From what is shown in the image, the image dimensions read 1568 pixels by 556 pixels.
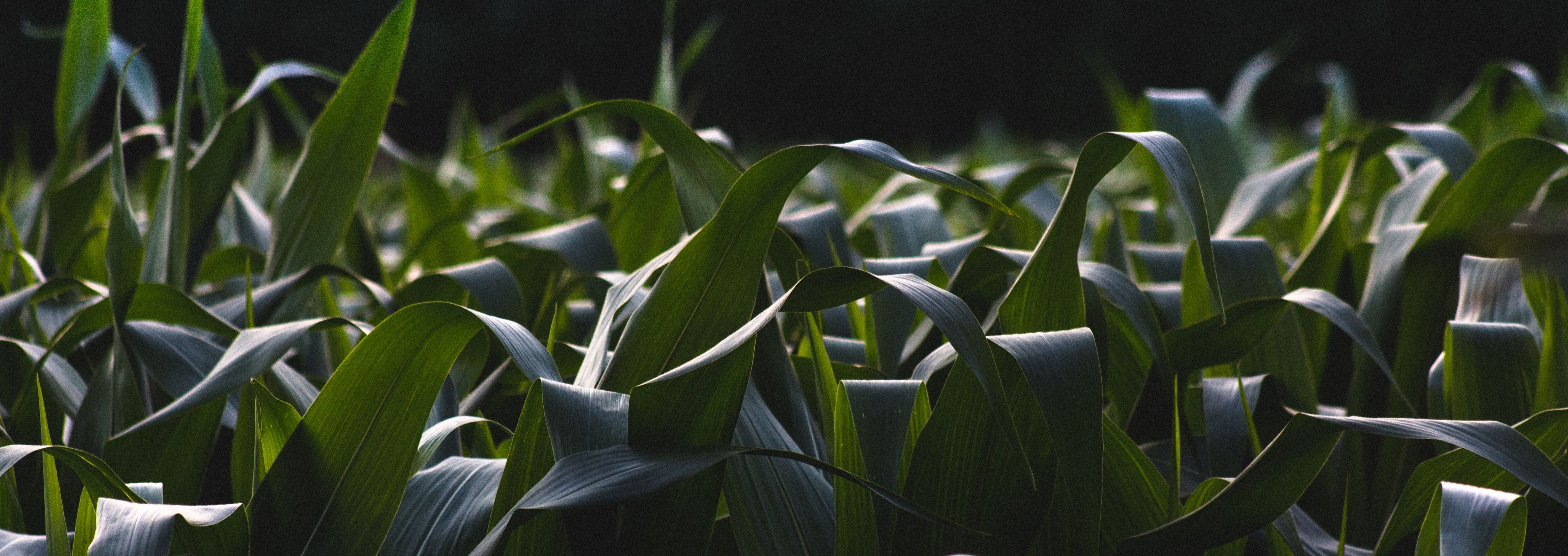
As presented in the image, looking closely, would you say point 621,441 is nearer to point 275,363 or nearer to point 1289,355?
point 275,363

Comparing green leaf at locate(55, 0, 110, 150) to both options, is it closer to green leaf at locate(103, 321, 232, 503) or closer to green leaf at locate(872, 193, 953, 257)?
green leaf at locate(103, 321, 232, 503)

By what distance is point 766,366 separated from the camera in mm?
450

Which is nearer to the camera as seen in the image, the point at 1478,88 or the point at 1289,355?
the point at 1289,355

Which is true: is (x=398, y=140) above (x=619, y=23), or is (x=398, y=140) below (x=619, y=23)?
below

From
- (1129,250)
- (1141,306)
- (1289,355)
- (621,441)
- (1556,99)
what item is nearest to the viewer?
(621,441)

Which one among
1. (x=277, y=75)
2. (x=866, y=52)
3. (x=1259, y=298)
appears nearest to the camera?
(x=1259, y=298)

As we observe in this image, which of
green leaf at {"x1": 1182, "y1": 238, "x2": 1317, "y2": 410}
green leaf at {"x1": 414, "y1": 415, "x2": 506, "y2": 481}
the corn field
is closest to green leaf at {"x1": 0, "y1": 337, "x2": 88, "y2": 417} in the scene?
the corn field

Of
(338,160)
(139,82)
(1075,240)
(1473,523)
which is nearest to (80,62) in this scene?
(139,82)

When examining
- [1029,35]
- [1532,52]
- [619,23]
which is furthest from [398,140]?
[1532,52]

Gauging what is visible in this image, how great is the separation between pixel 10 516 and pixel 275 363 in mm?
122

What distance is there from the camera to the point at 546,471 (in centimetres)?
36

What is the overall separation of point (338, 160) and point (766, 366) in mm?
350

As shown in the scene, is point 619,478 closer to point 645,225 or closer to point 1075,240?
point 1075,240

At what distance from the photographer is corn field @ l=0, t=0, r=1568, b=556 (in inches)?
13.7
